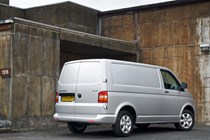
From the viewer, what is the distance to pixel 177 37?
17.6 metres

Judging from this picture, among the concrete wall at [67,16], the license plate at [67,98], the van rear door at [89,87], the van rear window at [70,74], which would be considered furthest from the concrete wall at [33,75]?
the concrete wall at [67,16]

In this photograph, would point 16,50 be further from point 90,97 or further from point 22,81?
point 90,97

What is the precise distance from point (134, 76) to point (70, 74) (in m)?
1.81

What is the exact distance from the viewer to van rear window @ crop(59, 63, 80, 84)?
10.9 meters

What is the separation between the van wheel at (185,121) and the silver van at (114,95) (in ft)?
1.19

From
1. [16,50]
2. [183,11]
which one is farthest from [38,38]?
[183,11]

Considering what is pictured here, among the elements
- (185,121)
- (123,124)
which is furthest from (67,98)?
(185,121)

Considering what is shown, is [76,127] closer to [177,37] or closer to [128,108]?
[128,108]

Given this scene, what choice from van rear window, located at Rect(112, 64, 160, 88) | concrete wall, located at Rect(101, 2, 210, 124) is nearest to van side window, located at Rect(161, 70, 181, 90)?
van rear window, located at Rect(112, 64, 160, 88)

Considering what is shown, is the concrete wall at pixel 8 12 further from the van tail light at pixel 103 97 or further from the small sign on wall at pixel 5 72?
the van tail light at pixel 103 97

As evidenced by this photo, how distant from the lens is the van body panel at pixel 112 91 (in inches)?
403

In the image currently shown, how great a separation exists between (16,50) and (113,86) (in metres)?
3.55

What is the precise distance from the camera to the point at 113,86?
1042cm

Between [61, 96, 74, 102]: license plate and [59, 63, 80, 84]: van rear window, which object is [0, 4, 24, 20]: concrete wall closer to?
[59, 63, 80, 84]: van rear window
